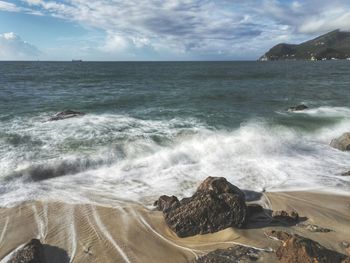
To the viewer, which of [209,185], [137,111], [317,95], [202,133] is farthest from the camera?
[317,95]

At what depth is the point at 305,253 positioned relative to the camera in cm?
729

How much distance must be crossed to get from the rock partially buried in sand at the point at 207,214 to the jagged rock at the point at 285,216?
114 centimetres

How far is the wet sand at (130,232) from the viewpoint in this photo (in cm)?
864

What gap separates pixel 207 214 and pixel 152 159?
728 centimetres

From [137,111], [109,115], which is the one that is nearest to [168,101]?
[137,111]

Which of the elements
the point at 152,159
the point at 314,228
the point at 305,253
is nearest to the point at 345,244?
the point at 314,228

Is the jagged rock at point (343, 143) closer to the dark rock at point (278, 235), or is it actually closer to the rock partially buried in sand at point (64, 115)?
the dark rock at point (278, 235)

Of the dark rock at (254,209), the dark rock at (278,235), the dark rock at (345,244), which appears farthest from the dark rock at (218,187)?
the dark rock at (345,244)

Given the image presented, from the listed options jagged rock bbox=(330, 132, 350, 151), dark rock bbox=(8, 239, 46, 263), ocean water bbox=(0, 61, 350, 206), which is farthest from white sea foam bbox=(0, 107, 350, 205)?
dark rock bbox=(8, 239, 46, 263)

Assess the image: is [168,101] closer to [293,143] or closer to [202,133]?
[202,133]

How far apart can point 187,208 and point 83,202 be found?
13.1 ft

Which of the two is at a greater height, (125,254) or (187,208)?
(187,208)

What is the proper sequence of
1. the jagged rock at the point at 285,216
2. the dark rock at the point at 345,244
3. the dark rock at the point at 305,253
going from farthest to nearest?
1. the jagged rock at the point at 285,216
2. the dark rock at the point at 345,244
3. the dark rock at the point at 305,253

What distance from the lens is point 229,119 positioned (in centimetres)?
2538
